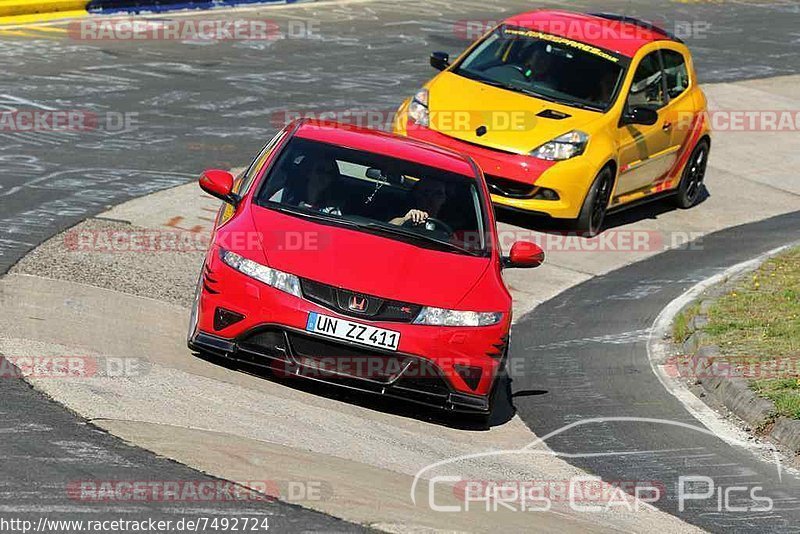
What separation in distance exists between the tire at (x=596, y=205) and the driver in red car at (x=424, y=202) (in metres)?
4.79

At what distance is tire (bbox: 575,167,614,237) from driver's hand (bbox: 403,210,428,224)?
5042 millimetres

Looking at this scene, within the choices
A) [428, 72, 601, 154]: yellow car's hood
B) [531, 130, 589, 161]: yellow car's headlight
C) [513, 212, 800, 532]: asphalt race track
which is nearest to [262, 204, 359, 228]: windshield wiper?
[513, 212, 800, 532]: asphalt race track

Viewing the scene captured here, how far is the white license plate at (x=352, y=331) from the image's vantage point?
327 inches

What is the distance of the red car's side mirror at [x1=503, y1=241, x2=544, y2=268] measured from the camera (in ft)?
31.6

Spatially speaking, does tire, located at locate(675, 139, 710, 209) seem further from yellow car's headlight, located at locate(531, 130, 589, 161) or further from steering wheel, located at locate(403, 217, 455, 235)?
steering wheel, located at locate(403, 217, 455, 235)

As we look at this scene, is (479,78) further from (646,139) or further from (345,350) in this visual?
(345,350)

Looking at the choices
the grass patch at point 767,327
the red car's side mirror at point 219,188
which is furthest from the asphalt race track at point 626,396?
the red car's side mirror at point 219,188

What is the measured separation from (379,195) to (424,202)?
305mm

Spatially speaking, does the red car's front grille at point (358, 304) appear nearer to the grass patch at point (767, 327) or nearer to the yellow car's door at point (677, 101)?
the grass patch at point (767, 327)

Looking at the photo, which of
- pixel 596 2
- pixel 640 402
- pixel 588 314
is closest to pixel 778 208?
pixel 588 314

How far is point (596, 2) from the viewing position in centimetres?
3016

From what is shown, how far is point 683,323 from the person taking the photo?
11883 millimetres

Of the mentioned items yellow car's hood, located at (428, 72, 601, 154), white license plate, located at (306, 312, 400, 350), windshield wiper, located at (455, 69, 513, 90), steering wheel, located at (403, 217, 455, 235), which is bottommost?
yellow car's hood, located at (428, 72, 601, 154)

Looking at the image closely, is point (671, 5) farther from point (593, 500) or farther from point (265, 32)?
point (593, 500)
